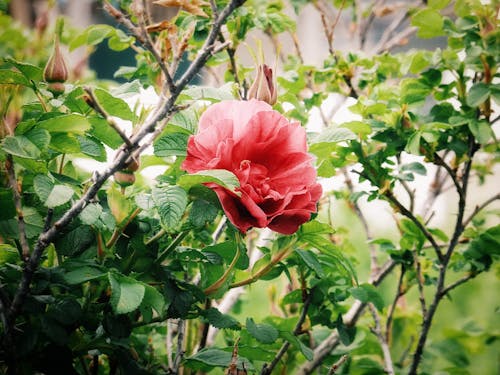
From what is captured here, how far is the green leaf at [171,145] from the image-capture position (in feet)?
2.42

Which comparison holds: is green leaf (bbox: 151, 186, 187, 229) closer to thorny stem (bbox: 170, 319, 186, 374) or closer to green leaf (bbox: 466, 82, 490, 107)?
thorny stem (bbox: 170, 319, 186, 374)

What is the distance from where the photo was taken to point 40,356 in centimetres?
75

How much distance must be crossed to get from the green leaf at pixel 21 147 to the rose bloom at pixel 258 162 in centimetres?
21

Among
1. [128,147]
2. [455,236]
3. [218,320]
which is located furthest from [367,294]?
[128,147]

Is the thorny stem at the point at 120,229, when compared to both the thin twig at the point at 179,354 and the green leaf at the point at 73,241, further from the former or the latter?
the thin twig at the point at 179,354

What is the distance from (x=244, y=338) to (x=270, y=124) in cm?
57

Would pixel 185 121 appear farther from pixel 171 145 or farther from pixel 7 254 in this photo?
pixel 7 254

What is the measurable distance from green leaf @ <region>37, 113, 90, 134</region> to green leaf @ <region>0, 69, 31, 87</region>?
8 centimetres

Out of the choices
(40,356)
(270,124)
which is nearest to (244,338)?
(40,356)

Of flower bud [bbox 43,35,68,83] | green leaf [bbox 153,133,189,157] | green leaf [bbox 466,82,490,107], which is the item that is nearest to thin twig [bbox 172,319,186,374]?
green leaf [bbox 153,133,189,157]

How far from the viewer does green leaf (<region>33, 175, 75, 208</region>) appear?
0.66 m

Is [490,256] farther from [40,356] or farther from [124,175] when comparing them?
[40,356]

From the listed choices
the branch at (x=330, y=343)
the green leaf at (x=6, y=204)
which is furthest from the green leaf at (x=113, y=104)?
the branch at (x=330, y=343)

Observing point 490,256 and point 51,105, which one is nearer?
point 51,105
